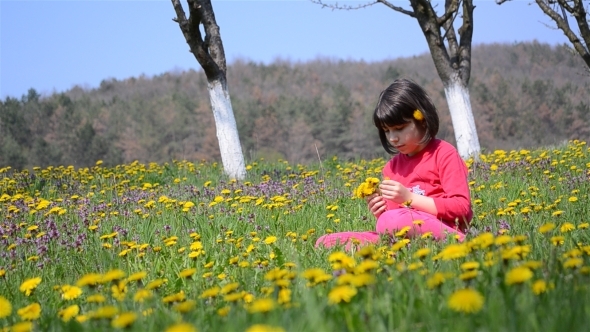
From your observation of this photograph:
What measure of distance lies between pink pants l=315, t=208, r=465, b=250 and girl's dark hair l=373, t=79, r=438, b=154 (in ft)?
1.85

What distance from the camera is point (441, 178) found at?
3.92 meters

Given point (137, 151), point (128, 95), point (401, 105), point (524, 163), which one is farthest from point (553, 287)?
point (128, 95)

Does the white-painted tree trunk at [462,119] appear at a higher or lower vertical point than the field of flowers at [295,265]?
higher

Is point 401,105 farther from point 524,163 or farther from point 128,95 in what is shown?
point 128,95

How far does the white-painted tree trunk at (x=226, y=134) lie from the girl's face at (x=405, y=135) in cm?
563

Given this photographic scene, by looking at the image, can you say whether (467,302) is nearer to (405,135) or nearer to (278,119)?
(405,135)

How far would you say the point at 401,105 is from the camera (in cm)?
382

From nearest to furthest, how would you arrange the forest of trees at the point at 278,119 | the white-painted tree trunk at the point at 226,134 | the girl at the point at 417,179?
the girl at the point at 417,179 < the white-painted tree trunk at the point at 226,134 < the forest of trees at the point at 278,119

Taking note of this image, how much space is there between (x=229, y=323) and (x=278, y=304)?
0.25m

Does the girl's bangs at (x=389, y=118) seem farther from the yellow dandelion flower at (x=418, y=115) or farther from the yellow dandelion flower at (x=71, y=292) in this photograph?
the yellow dandelion flower at (x=71, y=292)

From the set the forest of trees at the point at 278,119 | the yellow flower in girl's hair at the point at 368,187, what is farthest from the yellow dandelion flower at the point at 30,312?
the forest of trees at the point at 278,119

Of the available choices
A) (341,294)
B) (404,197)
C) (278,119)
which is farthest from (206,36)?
(278,119)

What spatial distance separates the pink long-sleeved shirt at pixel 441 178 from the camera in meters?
3.75

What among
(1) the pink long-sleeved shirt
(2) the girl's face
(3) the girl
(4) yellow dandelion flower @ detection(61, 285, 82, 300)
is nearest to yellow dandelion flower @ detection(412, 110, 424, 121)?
(3) the girl
